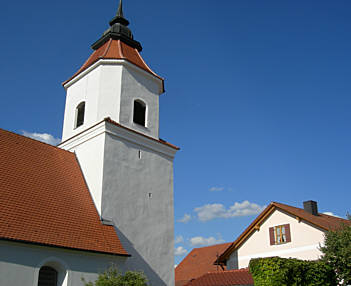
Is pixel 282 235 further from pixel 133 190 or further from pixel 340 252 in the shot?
pixel 133 190

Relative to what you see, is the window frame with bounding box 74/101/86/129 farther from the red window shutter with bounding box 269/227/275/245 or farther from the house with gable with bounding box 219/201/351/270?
the red window shutter with bounding box 269/227/275/245

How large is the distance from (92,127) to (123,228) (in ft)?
16.5

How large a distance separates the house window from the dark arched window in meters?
14.6

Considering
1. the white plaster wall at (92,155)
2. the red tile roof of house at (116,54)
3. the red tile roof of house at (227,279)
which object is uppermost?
the red tile roof of house at (116,54)

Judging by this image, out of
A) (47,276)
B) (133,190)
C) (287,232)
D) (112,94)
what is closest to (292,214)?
(287,232)

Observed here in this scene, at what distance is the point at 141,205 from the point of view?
18750 millimetres

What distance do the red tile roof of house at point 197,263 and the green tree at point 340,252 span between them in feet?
59.7

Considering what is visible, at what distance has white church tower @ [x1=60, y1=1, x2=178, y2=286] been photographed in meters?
17.7

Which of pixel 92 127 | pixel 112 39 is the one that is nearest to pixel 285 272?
pixel 92 127

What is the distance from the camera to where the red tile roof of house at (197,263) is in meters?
35.7

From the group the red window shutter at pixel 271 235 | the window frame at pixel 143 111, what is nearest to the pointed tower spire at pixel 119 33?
the window frame at pixel 143 111

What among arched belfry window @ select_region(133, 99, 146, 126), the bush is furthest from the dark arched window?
arched belfry window @ select_region(133, 99, 146, 126)

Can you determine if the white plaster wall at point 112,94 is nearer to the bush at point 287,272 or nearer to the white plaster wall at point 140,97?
the white plaster wall at point 140,97

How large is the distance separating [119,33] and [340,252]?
16.3 m
